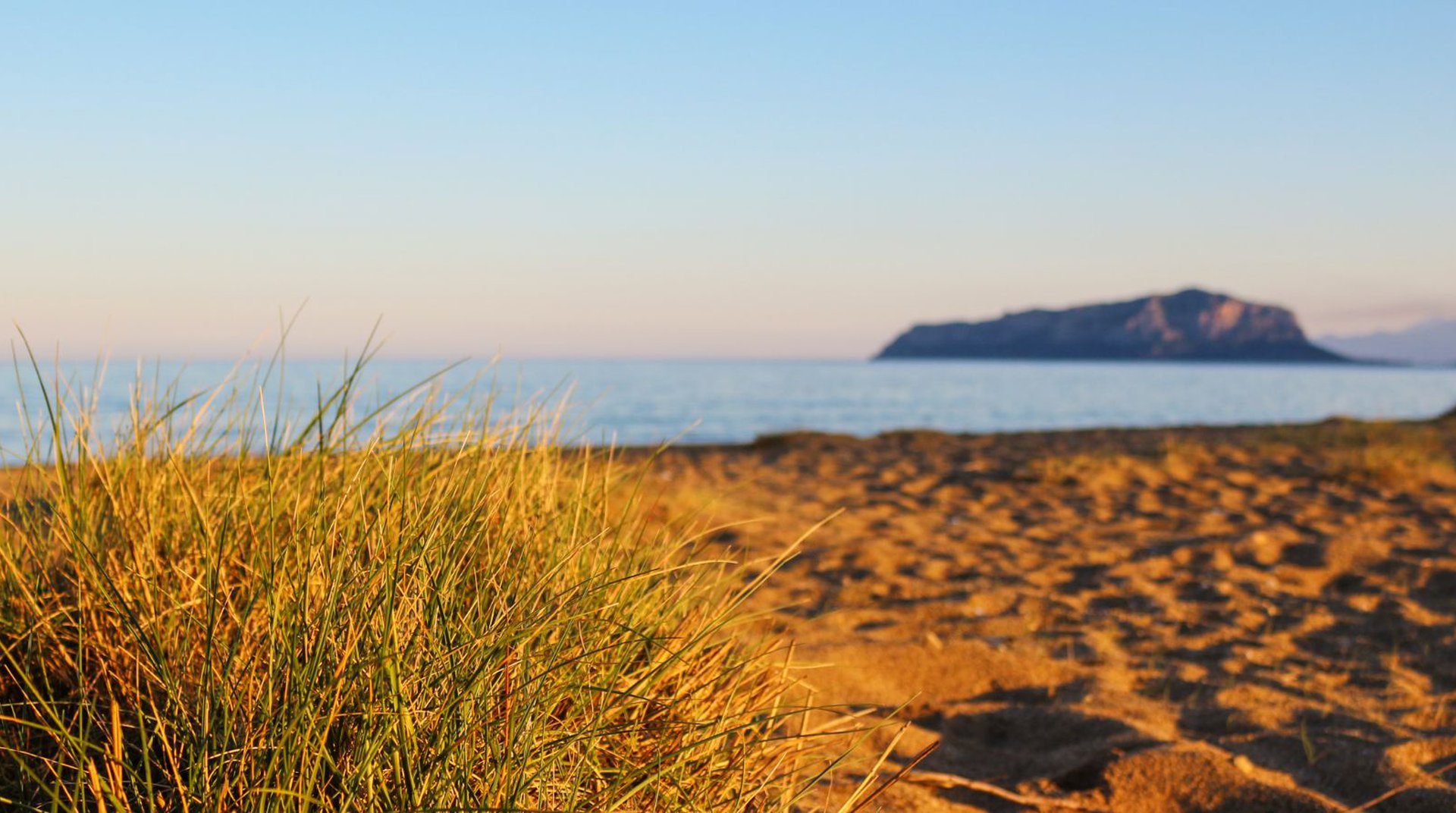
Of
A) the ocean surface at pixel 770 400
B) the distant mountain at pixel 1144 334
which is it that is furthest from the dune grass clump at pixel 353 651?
the distant mountain at pixel 1144 334

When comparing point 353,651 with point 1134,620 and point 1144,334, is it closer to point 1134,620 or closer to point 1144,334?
point 1134,620

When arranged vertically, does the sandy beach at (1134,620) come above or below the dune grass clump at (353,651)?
below

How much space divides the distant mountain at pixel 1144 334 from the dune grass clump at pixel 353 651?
152190 mm

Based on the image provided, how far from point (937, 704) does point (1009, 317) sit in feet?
533

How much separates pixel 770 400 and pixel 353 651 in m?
35.1

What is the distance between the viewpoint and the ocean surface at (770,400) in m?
2.60

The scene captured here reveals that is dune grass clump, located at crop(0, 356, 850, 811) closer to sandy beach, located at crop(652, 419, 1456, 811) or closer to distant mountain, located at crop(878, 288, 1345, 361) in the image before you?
sandy beach, located at crop(652, 419, 1456, 811)

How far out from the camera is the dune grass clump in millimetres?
1365

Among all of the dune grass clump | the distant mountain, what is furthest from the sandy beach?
the distant mountain

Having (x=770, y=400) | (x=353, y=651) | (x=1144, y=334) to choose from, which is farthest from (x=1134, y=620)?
(x=1144, y=334)

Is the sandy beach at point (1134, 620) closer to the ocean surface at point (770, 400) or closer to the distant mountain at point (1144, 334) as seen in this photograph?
the ocean surface at point (770, 400)

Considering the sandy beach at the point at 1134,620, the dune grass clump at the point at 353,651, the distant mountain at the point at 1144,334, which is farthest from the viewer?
the distant mountain at the point at 1144,334

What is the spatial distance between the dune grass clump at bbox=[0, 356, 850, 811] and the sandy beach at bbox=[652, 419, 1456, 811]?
0.39m

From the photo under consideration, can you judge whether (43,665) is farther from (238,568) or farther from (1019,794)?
(1019,794)
